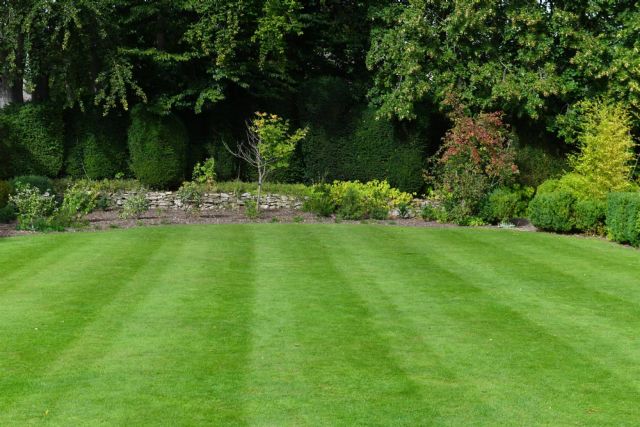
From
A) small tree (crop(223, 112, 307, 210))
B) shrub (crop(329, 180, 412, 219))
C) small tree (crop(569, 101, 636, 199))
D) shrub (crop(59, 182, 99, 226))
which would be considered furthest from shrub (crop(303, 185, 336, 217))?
small tree (crop(569, 101, 636, 199))

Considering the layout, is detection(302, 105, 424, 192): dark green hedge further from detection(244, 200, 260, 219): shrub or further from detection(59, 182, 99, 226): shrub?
detection(59, 182, 99, 226): shrub

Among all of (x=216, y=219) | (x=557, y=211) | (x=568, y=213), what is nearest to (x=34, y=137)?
(x=216, y=219)

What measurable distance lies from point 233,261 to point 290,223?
22.8 ft

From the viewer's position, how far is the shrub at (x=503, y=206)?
23062 millimetres

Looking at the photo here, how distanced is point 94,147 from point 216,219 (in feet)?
21.1

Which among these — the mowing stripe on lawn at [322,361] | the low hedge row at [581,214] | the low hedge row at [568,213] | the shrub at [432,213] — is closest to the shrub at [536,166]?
the shrub at [432,213]

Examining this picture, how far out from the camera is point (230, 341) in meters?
9.41

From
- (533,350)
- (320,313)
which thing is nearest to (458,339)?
(533,350)

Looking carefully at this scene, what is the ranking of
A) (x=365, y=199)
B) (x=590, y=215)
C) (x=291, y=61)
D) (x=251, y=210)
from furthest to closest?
(x=291, y=61), (x=365, y=199), (x=251, y=210), (x=590, y=215)

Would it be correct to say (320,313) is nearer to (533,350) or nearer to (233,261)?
(533,350)

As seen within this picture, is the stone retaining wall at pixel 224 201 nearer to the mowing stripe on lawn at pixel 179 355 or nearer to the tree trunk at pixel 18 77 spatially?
the tree trunk at pixel 18 77

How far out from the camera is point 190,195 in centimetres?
2380

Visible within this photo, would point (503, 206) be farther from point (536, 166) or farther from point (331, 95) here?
point (331, 95)

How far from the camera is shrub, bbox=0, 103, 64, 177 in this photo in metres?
25.8
